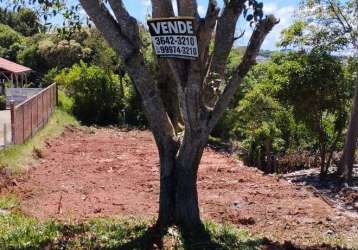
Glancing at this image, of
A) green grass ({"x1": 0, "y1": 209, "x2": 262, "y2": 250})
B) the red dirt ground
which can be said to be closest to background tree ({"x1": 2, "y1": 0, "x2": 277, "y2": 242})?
green grass ({"x1": 0, "y1": 209, "x2": 262, "y2": 250})

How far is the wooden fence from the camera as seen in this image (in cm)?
1630

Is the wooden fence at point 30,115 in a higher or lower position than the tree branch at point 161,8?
lower

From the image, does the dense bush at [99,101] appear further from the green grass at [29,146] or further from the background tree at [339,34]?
the background tree at [339,34]

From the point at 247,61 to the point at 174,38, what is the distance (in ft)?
2.89

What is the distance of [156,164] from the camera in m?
16.0

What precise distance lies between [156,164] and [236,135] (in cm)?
1424

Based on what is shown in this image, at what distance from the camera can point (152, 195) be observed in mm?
11914

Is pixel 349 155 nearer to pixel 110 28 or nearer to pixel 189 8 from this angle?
pixel 189 8

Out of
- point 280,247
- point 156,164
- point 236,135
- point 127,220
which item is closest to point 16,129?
point 156,164

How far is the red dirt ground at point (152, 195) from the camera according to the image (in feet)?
31.8

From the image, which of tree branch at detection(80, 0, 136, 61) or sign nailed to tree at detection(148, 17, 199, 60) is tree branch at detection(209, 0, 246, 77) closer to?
sign nailed to tree at detection(148, 17, 199, 60)

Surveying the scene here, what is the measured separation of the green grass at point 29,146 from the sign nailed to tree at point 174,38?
327 inches

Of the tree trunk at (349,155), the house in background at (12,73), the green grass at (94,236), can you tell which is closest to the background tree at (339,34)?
the tree trunk at (349,155)

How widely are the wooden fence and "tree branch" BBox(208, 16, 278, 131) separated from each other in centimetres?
1035
